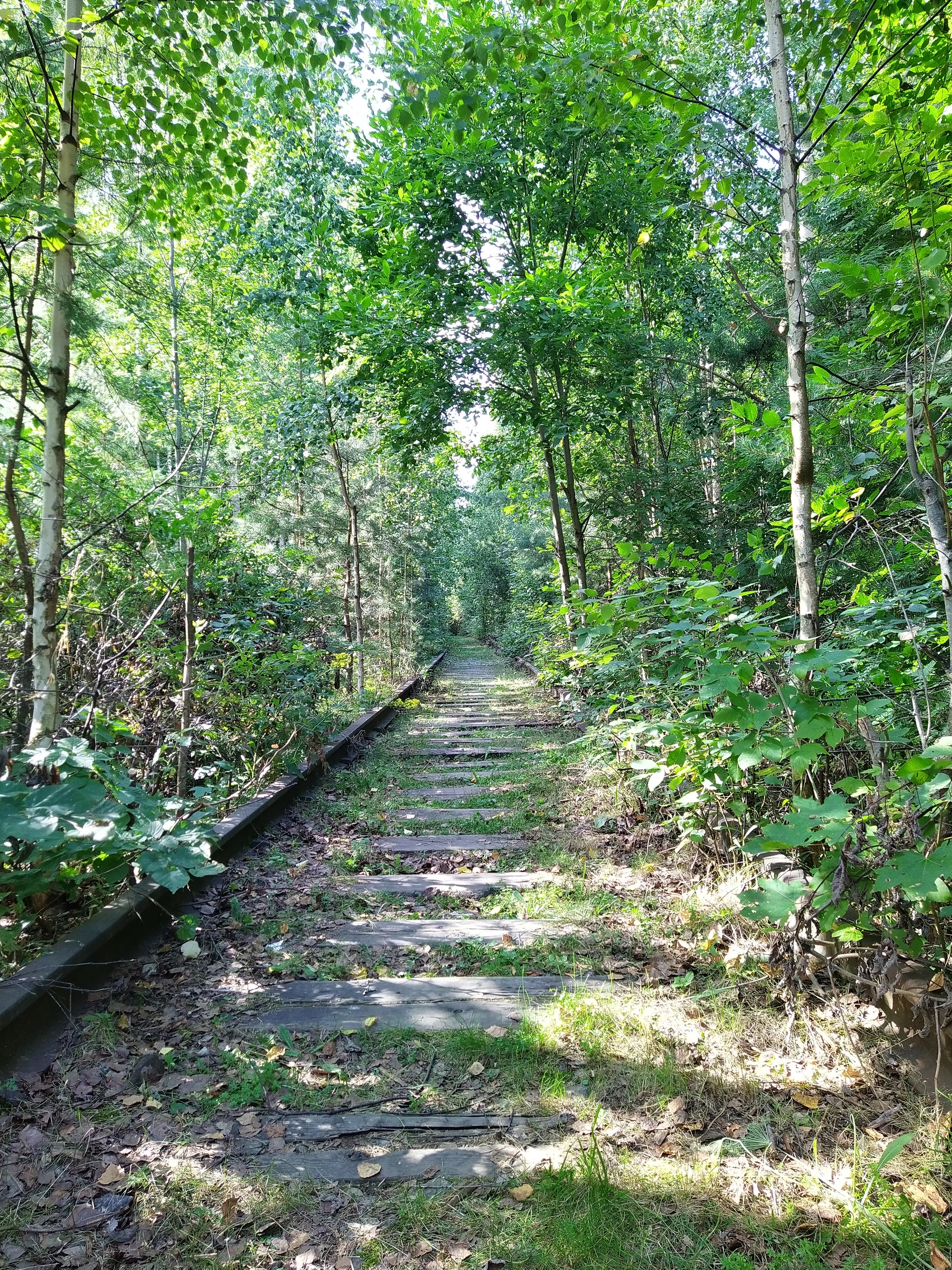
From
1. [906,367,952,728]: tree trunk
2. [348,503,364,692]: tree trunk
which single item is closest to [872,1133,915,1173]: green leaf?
[906,367,952,728]: tree trunk

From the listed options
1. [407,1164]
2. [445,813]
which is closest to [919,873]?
[407,1164]

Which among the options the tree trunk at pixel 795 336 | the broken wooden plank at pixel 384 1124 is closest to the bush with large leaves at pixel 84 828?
the broken wooden plank at pixel 384 1124

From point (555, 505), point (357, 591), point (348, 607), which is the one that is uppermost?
point (555, 505)

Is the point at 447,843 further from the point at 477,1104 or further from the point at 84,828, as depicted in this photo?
the point at 84,828

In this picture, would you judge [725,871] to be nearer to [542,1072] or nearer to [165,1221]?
[542,1072]

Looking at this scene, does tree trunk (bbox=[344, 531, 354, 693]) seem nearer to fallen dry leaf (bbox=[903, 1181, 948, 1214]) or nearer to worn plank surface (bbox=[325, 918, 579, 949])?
worn plank surface (bbox=[325, 918, 579, 949])

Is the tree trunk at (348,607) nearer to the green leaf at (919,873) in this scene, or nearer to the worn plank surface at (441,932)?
the worn plank surface at (441,932)

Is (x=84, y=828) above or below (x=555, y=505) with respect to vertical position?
below

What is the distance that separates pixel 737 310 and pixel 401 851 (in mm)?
8877

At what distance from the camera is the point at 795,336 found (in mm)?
2646

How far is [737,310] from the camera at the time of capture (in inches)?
380

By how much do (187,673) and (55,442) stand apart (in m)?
1.72

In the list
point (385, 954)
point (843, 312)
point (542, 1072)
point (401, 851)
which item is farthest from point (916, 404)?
point (843, 312)

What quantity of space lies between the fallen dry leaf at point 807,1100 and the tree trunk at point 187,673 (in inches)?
138
